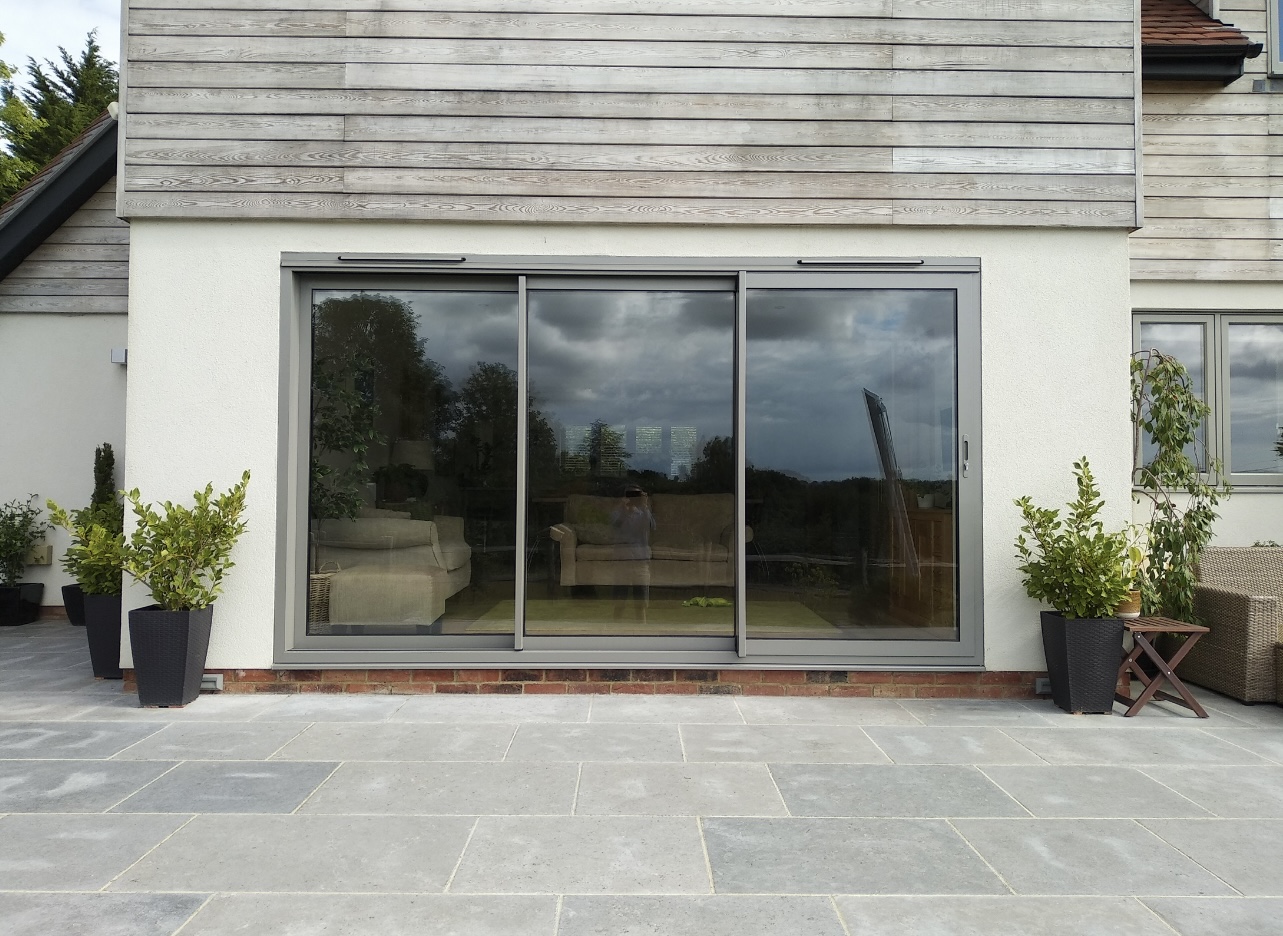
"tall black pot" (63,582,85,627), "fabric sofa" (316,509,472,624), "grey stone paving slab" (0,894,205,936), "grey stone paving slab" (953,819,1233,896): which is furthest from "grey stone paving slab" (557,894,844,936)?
"tall black pot" (63,582,85,627)

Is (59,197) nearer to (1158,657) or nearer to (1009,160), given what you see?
(1009,160)

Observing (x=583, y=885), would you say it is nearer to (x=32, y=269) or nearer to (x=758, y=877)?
(x=758, y=877)

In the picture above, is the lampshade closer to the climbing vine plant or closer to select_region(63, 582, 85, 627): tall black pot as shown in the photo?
the climbing vine plant

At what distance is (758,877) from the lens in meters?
2.45

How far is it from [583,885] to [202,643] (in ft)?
9.53

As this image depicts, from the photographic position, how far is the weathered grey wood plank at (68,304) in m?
7.39

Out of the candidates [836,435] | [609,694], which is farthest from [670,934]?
[836,435]

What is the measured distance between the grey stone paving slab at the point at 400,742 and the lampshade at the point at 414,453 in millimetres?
1405

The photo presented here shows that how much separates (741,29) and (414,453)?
286cm

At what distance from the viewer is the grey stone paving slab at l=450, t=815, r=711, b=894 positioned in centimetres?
239

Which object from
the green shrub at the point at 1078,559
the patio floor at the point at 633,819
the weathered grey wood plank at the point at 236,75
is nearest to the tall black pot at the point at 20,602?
the patio floor at the point at 633,819

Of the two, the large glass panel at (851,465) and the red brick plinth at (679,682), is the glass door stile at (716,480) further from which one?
the red brick plinth at (679,682)

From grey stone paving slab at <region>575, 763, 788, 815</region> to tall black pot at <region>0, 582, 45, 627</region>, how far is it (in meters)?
6.02

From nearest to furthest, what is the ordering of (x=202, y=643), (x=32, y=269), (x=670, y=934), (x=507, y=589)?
(x=670, y=934) → (x=202, y=643) → (x=507, y=589) → (x=32, y=269)
